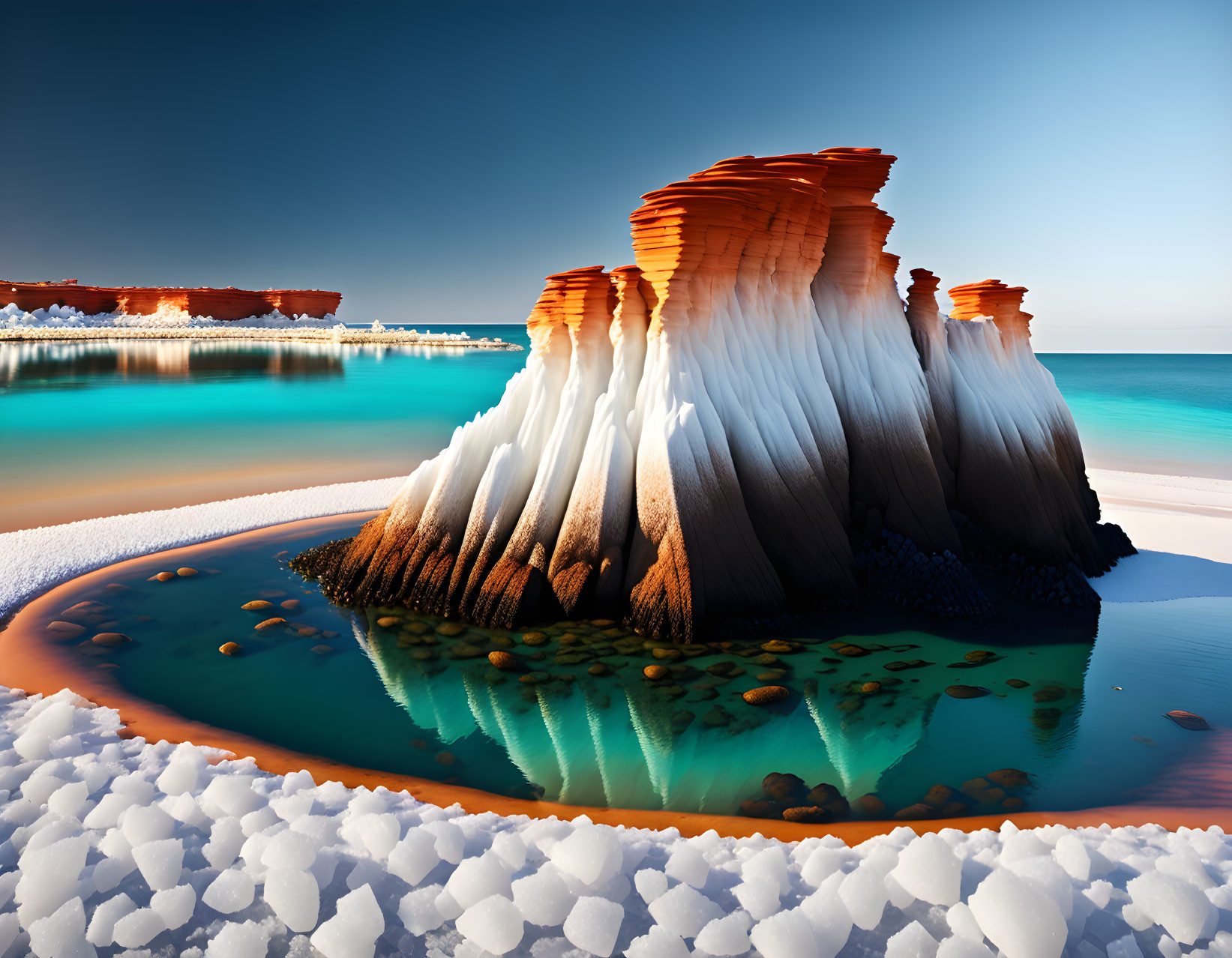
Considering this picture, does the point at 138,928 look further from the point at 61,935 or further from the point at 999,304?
the point at 999,304

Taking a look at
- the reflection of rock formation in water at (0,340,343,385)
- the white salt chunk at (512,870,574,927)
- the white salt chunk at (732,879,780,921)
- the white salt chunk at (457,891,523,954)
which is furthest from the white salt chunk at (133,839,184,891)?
the reflection of rock formation in water at (0,340,343,385)

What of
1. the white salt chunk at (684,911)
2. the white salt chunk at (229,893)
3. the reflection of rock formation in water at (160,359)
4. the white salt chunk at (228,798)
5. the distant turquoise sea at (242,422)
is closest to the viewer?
the white salt chunk at (684,911)

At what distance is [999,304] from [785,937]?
11.2 metres

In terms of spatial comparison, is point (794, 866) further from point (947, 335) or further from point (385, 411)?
point (385, 411)

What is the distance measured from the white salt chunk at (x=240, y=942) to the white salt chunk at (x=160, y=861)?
0.43 m

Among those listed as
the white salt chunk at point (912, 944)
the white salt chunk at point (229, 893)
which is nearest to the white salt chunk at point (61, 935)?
the white salt chunk at point (229, 893)

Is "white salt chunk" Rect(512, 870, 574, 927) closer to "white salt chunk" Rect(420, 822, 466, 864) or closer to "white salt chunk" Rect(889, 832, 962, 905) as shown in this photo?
"white salt chunk" Rect(420, 822, 466, 864)

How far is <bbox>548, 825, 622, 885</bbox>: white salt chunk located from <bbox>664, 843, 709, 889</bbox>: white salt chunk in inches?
10.8

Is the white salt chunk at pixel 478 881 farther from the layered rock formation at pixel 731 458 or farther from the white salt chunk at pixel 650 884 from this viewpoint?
the layered rock formation at pixel 731 458

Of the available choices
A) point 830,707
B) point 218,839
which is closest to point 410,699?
point 218,839

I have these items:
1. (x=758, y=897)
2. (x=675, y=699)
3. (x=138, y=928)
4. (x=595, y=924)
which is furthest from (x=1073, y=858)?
(x=138, y=928)

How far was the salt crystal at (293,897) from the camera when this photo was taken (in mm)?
3238

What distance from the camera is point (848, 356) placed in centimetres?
955

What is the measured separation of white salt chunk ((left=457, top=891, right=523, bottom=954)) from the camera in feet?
10.3
